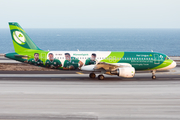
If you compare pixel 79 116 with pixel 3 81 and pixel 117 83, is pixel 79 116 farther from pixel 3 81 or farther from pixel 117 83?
pixel 3 81

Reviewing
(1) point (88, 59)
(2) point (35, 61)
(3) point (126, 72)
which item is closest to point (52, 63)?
(2) point (35, 61)

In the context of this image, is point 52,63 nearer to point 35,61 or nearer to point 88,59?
point 35,61

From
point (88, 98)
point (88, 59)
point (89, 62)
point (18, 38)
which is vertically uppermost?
point (18, 38)

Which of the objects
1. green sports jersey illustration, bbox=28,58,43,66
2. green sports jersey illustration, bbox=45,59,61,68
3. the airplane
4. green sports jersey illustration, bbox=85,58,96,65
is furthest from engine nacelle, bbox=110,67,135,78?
green sports jersey illustration, bbox=28,58,43,66

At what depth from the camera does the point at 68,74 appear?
42.6 meters

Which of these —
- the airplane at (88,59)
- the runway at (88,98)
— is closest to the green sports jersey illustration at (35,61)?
the airplane at (88,59)

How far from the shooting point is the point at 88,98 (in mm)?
26500

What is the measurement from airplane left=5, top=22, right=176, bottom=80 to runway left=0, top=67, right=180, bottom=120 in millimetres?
1685

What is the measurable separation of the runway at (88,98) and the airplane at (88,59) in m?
1.69

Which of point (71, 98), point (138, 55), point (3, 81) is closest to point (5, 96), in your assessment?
point (71, 98)

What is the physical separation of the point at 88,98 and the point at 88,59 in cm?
1182

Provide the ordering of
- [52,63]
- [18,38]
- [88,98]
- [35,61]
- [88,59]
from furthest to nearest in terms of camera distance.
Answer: [18,38], [88,59], [52,63], [35,61], [88,98]

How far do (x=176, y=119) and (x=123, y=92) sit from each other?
9.67 m

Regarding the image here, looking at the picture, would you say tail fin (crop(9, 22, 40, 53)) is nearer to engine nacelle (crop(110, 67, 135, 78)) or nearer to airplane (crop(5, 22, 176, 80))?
airplane (crop(5, 22, 176, 80))
